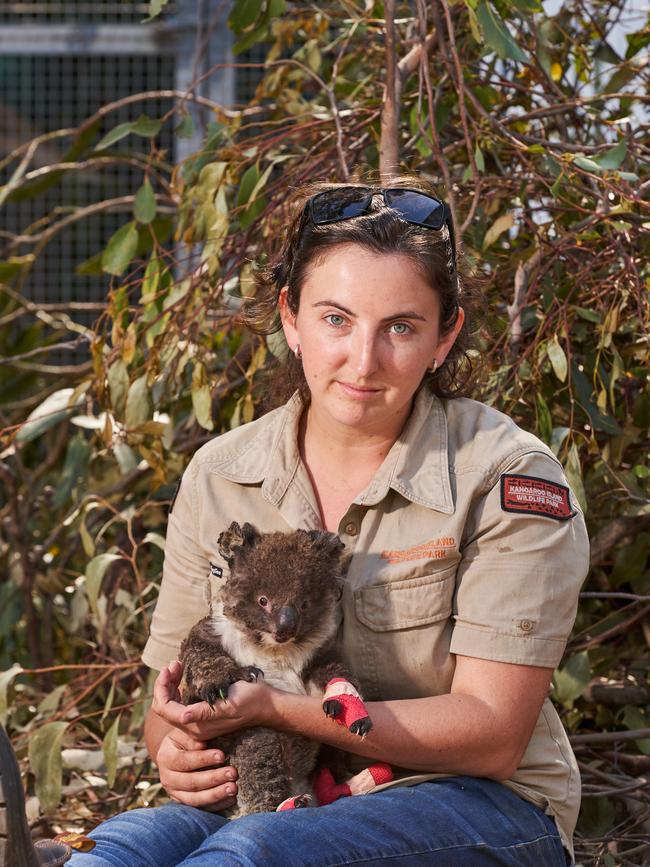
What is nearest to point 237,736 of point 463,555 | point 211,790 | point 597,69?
point 211,790

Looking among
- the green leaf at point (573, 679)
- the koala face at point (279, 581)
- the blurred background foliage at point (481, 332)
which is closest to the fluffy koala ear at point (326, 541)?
the koala face at point (279, 581)

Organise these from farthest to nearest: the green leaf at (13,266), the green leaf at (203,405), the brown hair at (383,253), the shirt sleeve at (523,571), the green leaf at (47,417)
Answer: the green leaf at (13,266), the green leaf at (47,417), the green leaf at (203,405), the brown hair at (383,253), the shirt sleeve at (523,571)

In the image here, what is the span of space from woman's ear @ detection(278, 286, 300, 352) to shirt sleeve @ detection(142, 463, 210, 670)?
0.32m

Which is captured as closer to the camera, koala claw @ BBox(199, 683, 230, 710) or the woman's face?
koala claw @ BBox(199, 683, 230, 710)

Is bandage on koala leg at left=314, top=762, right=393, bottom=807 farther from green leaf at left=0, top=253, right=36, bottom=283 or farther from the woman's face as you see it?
green leaf at left=0, top=253, right=36, bottom=283

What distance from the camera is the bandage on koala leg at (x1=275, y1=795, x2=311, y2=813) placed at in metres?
1.94

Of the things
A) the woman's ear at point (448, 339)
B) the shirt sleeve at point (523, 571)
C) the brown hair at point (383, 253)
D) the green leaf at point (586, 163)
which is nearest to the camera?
the shirt sleeve at point (523, 571)

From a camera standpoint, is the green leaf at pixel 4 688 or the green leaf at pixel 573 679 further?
the green leaf at pixel 4 688

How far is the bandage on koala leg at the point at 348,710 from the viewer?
1858mm

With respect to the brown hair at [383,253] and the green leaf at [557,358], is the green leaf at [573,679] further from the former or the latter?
the brown hair at [383,253]

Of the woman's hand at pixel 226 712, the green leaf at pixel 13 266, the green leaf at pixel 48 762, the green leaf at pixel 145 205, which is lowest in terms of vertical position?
the green leaf at pixel 48 762

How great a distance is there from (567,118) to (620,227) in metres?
0.89

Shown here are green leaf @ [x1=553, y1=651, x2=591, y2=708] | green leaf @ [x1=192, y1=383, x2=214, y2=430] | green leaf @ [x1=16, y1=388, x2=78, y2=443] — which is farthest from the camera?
green leaf @ [x1=16, y1=388, x2=78, y2=443]

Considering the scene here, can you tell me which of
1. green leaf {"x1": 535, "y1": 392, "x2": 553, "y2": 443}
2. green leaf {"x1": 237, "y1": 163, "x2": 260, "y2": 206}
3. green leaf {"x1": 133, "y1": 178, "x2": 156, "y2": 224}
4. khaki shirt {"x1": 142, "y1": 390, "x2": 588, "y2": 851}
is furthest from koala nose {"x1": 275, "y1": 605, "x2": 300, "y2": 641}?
green leaf {"x1": 133, "y1": 178, "x2": 156, "y2": 224}
